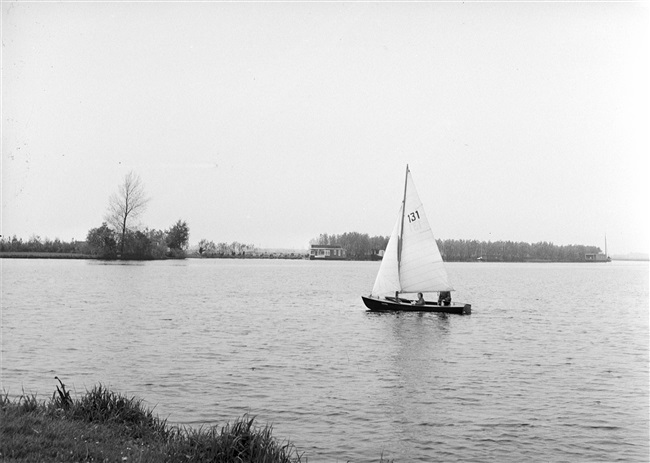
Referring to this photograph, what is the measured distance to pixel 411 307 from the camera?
132ft

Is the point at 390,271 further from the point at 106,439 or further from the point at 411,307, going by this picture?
the point at 106,439

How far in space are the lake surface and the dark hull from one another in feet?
2.54

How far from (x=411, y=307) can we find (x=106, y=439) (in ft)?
104

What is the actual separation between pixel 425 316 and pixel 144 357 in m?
24.6

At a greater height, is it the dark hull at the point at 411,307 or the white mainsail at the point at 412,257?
the white mainsail at the point at 412,257

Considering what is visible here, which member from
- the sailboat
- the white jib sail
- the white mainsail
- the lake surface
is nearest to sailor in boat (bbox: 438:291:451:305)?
the sailboat

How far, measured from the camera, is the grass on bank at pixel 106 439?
8.66m

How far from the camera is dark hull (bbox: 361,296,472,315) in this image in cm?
4027

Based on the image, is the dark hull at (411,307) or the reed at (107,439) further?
the dark hull at (411,307)

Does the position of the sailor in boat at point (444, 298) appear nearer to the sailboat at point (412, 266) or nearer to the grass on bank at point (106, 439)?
the sailboat at point (412, 266)

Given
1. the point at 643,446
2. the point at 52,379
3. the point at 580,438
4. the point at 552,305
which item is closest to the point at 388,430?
the point at 580,438

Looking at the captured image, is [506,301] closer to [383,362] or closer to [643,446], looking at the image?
[383,362]

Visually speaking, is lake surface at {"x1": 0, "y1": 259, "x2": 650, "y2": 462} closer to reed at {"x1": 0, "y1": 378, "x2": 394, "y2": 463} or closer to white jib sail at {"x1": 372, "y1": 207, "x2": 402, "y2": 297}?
white jib sail at {"x1": 372, "y1": 207, "x2": 402, "y2": 297}

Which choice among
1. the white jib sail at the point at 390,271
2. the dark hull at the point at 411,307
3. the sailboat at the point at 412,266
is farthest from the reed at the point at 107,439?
the white jib sail at the point at 390,271
